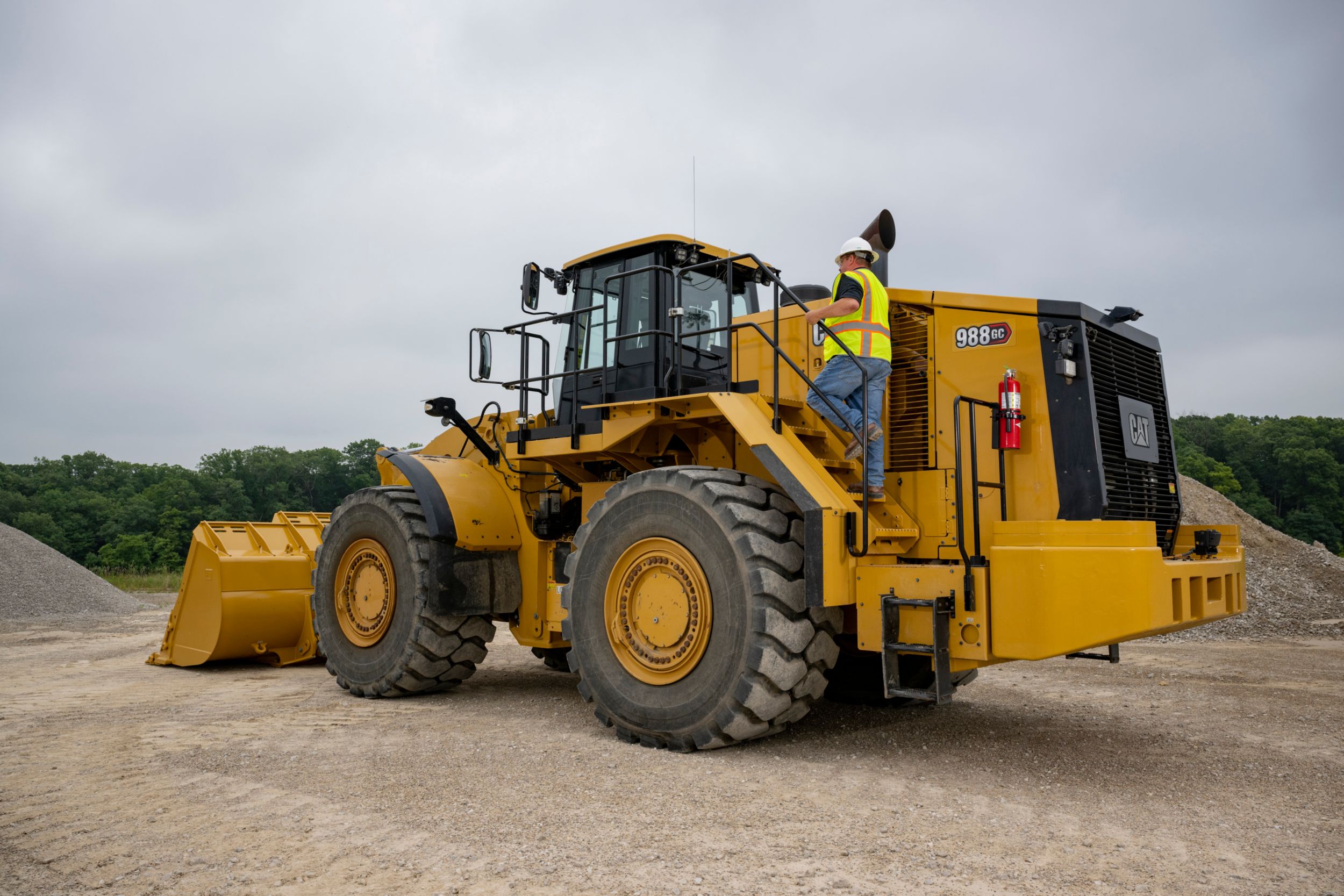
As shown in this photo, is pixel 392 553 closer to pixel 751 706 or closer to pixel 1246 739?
pixel 751 706

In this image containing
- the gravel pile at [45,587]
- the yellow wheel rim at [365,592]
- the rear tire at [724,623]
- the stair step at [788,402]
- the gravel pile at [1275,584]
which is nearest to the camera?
the rear tire at [724,623]

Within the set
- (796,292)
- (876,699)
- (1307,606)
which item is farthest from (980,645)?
(1307,606)

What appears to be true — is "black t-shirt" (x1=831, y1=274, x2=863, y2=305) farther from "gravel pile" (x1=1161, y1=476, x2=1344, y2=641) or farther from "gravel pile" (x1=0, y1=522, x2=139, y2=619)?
"gravel pile" (x1=0, y1=522, x2=139, y2=619)

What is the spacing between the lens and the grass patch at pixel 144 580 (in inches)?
1111

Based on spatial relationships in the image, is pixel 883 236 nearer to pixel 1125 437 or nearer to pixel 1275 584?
pixel 1125 437

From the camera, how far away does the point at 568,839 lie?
13.2ft

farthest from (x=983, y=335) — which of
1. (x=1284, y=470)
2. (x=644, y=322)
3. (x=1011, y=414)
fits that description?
(x=1284, y=470)

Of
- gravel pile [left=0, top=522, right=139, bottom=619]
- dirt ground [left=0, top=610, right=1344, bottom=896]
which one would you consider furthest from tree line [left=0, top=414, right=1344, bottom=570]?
dirt ground [left=0, top=610, right=1344, bottom=896]

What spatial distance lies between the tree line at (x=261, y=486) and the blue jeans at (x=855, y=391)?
821 inches

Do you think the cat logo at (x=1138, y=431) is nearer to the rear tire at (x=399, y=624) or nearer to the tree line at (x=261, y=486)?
the rear tire at (x=399, y=624)

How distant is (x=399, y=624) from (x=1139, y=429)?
5636mm

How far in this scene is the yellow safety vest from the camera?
5.86 m

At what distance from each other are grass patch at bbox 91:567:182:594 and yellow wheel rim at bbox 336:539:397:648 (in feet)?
69.1

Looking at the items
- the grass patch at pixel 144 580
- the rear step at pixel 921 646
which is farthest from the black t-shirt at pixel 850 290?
the grass patch at pixel 144 580
